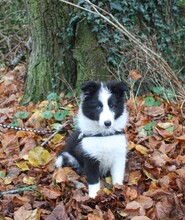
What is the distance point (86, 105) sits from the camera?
4301mm

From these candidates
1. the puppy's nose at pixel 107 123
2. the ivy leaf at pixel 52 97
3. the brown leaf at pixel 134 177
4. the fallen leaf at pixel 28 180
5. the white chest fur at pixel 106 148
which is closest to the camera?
the puppy's nose at pixel 107 123

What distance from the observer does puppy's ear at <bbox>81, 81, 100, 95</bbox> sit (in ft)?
13.6

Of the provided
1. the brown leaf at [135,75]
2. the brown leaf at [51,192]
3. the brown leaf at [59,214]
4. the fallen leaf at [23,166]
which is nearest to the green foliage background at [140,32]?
the brown leaf at [135,75]

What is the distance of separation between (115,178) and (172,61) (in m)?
2.87

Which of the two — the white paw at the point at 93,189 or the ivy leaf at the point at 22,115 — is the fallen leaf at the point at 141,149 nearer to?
the white paw at the point at 93,189

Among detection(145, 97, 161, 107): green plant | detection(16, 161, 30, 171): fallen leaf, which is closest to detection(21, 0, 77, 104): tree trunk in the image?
detection(145, 97, 161, 107): green plant

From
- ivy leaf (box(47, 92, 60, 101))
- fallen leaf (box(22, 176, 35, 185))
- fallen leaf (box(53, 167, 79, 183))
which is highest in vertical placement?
ivy leaf (box(47, 92, 60, 101))

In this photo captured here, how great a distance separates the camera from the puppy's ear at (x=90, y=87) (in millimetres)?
4137

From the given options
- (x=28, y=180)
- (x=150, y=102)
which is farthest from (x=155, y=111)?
(x=28, y=180)

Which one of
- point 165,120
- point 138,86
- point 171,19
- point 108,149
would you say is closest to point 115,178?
point 108,149

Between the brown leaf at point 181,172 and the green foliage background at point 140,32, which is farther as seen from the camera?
the green foliage background at point 140,32

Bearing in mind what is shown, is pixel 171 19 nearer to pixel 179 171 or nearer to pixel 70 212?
pixel 179 171

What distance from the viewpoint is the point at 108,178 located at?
4.52 m

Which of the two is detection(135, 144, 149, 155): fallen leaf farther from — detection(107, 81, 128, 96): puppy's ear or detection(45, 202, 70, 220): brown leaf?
detection(45, 202, 70, 220): brown leaf
